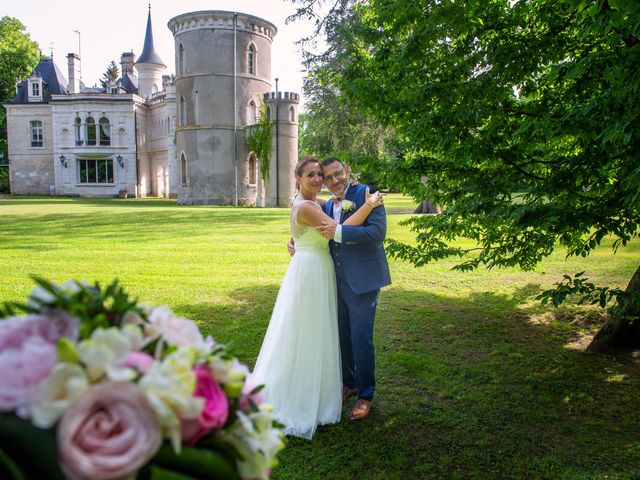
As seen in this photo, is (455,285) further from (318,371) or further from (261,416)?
(261,416)

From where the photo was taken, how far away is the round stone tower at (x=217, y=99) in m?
36.9

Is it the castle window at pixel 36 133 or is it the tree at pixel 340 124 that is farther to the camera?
the castle window at pixel 36 133

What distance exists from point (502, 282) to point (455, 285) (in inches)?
40.1

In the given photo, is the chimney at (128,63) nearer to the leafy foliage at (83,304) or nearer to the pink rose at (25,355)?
the leafy foliage at (83,304)

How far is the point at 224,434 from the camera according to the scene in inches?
51.6

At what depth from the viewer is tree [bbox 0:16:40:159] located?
5650cm

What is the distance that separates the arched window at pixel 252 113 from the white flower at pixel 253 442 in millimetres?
38554

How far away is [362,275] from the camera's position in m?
4.64

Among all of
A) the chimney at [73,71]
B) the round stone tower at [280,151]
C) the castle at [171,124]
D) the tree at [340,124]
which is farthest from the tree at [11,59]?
the tree at [340,124]

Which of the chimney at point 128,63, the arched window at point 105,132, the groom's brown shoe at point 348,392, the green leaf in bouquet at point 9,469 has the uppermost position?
the chimney at point 128,63

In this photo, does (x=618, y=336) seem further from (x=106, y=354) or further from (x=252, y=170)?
(x=252, y=170)

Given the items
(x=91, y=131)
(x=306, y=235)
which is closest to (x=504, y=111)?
(x=306, y=235)

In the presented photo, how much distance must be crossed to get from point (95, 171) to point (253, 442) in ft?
173

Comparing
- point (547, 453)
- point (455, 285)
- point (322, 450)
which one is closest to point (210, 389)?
point (322, 450)
